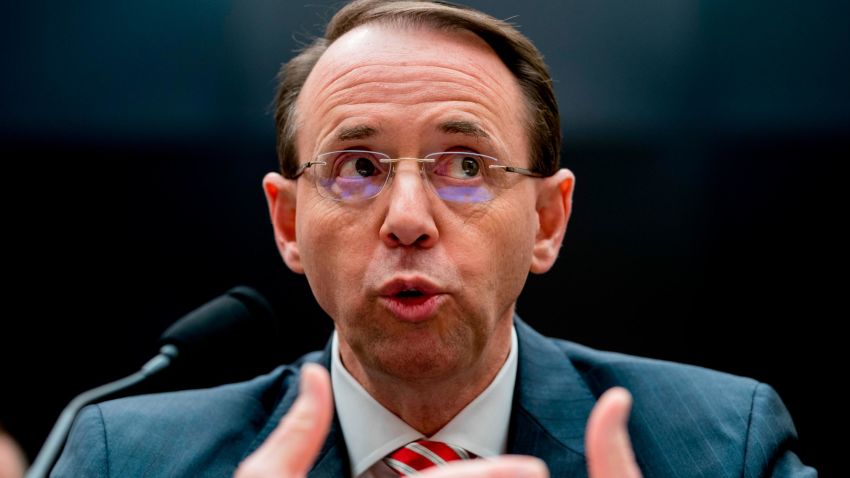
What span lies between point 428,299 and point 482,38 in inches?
24.2

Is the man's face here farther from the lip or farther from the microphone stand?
the microphone stand

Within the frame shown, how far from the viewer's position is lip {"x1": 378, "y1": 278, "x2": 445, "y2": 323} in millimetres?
1599

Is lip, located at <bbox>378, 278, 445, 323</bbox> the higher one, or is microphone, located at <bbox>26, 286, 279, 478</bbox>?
lip, located at <bbox>378, 278, 445, 323</bbox>

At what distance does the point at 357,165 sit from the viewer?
1.72 m

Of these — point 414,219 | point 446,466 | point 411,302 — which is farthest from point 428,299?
point 446,466

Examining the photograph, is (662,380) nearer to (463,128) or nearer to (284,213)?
(463,128)

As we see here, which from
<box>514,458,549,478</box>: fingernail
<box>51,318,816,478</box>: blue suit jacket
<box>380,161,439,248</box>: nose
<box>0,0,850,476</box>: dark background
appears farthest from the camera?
<box>0,0,850,476</box>: dark background

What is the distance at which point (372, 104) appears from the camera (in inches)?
67.6

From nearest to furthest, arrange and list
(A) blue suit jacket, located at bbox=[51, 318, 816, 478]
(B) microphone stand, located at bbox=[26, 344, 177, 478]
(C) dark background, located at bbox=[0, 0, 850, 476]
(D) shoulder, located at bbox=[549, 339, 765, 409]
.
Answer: (B) microphone stand, located at bbox=[26, 344, 177, 478], (A) blue suit jacket, located at bbox=[51, 318, 816, 478], (D) shoulder, located at bbox=[549, 339, 765, 409], (C) dark background, located at bbox=[0, 0, 850, 476]

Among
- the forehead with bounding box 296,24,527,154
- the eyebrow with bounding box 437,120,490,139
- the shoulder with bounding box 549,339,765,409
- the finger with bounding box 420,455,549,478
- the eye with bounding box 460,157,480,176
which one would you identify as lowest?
the shoulder with bounding box 549,339,765,409

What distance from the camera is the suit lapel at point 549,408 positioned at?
182cm

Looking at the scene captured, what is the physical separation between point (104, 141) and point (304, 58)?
0.86 metres

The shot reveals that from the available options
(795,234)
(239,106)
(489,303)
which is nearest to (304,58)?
(239,106)

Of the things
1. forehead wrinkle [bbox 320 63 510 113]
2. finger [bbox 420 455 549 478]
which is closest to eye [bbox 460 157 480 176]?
forehead wrinkle [bbox 320 63 510 113]
